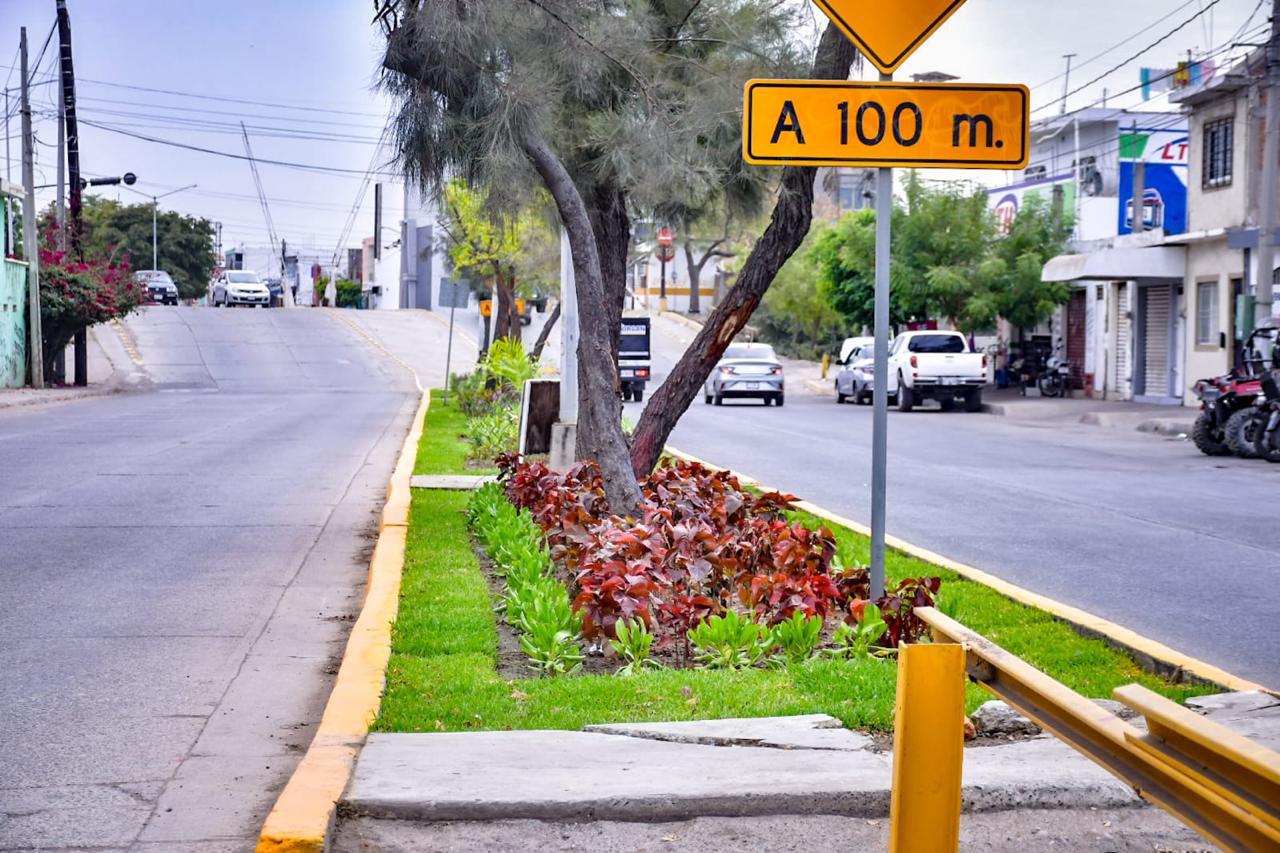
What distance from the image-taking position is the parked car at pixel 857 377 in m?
39.4

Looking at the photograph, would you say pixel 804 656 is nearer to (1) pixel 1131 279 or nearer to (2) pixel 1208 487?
(2) pixel 1208 487

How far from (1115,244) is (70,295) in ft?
84.2

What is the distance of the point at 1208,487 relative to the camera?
16.7 m

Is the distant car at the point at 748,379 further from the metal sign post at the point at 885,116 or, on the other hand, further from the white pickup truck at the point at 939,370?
the metal sign post at the point at 885,116

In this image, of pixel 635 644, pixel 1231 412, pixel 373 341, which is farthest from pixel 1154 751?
pixel 373 341

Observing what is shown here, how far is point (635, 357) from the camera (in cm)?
4325

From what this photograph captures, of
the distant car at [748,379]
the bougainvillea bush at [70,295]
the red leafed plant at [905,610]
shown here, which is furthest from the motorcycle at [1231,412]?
the bougainvillea bush at [70,295]

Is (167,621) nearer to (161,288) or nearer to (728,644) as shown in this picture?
(728,644)

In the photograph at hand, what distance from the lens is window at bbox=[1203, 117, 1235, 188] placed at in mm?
31641

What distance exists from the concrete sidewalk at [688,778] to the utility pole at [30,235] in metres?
33.2

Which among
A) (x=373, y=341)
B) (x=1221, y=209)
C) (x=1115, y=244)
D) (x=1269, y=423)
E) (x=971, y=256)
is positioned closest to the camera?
(x=1269, y=423)

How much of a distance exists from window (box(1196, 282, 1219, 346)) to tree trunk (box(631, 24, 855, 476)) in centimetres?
2510

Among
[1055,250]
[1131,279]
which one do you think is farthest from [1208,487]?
[1055,250]

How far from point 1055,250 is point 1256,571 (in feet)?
104
